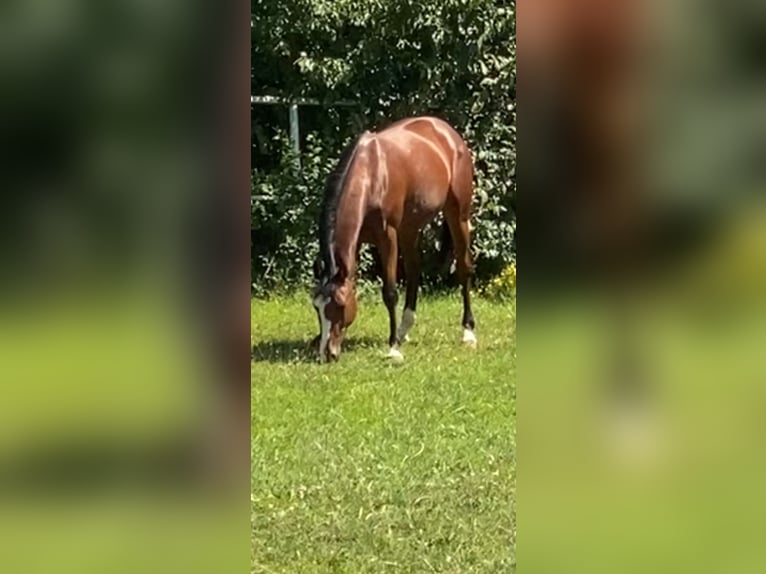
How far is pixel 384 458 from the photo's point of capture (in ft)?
12.0

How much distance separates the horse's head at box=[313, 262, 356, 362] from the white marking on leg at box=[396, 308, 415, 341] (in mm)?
377

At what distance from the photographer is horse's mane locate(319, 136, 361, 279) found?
588 cm

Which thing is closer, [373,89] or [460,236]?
[460,236]

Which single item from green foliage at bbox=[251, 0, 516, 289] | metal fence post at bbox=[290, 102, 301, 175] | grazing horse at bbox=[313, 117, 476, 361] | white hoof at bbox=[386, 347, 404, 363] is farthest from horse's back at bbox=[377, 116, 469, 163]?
metal fence post at bbox=[290, 102, 301, 175]

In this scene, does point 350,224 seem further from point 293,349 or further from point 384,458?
point 384,458

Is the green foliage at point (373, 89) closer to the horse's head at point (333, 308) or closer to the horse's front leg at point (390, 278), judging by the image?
the horse's front leg at point (390, 278)

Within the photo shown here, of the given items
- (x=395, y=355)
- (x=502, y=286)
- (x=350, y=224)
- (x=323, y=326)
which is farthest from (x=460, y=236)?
(x=323, y=326)

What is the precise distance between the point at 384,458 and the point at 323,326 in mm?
2110

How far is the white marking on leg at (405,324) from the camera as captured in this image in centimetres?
609

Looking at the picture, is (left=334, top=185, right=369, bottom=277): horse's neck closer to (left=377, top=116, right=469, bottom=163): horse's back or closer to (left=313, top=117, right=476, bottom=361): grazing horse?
(left=313, top=117, right=476, bottom=361): grazing horse

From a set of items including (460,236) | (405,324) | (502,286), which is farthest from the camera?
(502,286)
